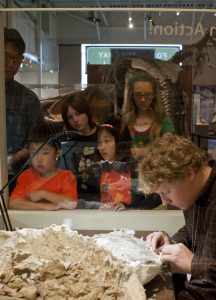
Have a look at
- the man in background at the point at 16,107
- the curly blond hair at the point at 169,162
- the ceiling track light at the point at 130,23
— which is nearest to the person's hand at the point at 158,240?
the curly blond hair at the point at 169,162

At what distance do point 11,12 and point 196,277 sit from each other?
1842 mm

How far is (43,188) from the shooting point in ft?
8.15

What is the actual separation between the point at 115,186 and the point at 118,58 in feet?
2.65

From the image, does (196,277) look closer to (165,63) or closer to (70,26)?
(165,63)

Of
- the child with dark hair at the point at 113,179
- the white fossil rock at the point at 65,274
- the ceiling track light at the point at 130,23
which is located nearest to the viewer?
the white fossil rock at the point at 65,274

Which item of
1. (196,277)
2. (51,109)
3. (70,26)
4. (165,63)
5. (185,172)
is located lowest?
(196,277)

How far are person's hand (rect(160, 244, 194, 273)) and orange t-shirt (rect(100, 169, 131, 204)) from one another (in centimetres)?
104

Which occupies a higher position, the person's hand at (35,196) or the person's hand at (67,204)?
the person's hand at (35,196)

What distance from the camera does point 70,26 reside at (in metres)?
2.35

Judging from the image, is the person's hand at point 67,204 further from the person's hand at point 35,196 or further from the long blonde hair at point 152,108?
the long blonde hair at point 152,108

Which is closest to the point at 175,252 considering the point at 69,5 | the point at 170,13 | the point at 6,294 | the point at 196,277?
the point at 196,277

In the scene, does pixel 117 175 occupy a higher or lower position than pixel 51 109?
lower

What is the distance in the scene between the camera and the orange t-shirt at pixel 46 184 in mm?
2471

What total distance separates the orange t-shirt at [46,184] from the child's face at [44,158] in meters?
0.04
